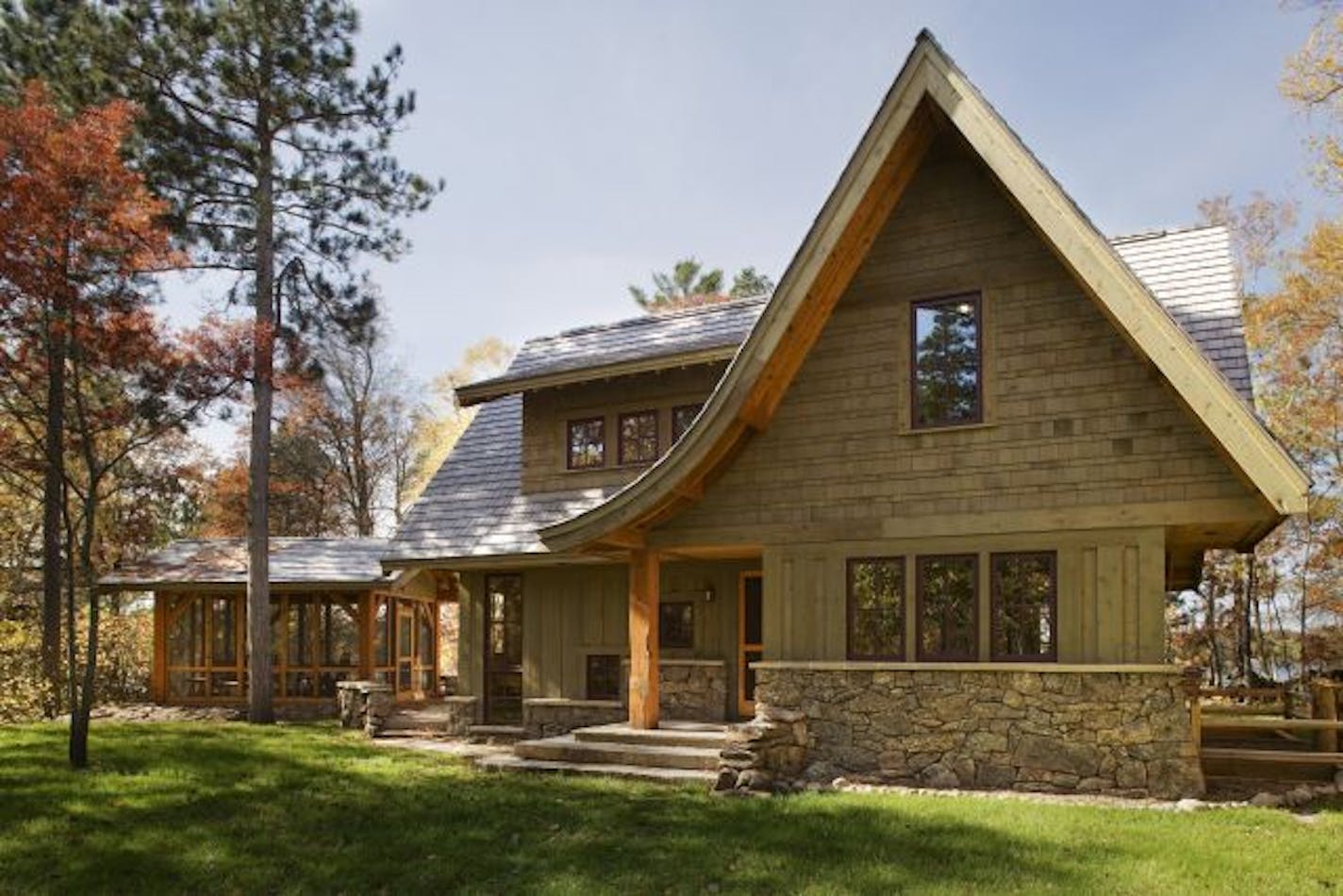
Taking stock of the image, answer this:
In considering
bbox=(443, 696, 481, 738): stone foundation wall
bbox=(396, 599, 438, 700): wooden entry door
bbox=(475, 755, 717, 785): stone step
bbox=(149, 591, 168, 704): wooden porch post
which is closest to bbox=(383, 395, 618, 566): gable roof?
bbox=(443, 696, 481, 738): stone foundation wall

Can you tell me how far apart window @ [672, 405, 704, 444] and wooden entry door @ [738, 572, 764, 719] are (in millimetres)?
2369

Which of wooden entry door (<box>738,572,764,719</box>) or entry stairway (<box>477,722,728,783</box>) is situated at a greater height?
wooden entry door (<box>738,572,764,719</box>)

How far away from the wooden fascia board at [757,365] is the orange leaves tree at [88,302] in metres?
4.71

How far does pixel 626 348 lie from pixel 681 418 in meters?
1.60

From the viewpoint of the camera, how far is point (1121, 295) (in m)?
10.2

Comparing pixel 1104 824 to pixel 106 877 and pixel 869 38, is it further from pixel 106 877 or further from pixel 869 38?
pixel 869 38

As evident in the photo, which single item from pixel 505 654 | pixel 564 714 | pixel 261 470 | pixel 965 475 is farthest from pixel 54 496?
pixel 965 475

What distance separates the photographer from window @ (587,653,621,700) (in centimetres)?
1580

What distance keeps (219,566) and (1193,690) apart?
19.1 metres

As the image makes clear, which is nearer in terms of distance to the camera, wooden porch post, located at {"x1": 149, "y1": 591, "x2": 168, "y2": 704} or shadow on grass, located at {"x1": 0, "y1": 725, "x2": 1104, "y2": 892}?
shadow on grass, located at {"x1": 0, "y1": 725, "x2": 1104, "y2": 892}

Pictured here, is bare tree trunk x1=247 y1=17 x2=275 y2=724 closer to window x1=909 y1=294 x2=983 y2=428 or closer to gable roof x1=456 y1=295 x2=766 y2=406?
gable roof x1=456 y1=295 x2=766 y2=406

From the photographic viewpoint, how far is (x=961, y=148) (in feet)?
38.7

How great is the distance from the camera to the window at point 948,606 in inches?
450

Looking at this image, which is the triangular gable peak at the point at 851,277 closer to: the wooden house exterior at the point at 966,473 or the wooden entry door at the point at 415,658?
the wooden house exterior at the point at 966,473
